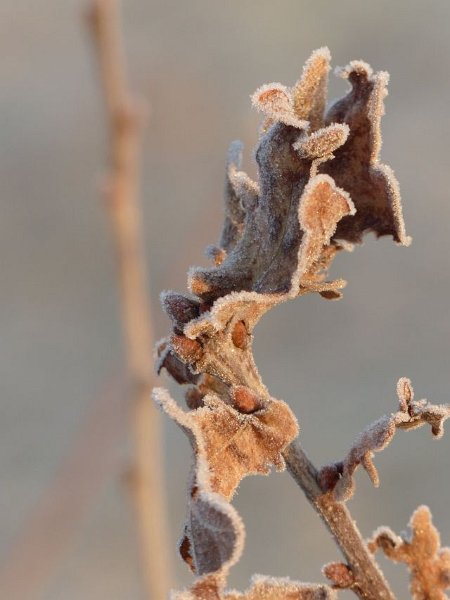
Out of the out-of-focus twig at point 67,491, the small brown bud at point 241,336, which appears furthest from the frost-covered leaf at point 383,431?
the out-of-focus twig at point 67,491

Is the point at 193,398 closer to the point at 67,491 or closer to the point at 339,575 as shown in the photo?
the point at 339,575

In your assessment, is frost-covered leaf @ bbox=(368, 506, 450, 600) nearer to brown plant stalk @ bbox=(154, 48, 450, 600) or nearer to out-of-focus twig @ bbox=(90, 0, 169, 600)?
brown plant stalk @ bbox=(154, 48, 450, 600)

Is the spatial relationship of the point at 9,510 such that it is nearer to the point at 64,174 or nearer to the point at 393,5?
the point at 64,174

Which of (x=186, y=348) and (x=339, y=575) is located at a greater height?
(x=186, y=348)

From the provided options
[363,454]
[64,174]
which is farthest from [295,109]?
[64,174]

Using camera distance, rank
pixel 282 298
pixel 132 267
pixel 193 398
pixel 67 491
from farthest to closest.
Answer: pixel 67 491
pixel 132 267
pixel 193 398
pixel 282 298

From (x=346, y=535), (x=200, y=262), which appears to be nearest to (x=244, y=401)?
(x=346, y=535)
